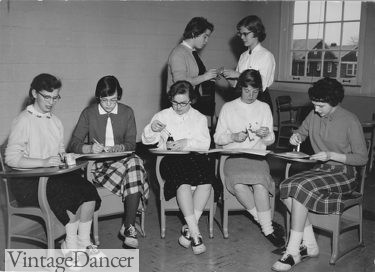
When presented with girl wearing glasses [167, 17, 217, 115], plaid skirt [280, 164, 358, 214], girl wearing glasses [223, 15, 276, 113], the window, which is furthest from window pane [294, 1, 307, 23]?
plaid skirt [280, 164, 358, 214]

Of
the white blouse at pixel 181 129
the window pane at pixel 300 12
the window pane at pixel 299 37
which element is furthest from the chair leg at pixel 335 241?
the window pane at pixel 300 12

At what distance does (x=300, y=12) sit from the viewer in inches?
256

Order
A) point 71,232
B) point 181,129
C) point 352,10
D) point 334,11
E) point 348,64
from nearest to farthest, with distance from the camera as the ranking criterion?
point 71,232
point 181,129
point 352,10
point 348,64
point 334,11

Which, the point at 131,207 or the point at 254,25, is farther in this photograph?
the point at 254,25

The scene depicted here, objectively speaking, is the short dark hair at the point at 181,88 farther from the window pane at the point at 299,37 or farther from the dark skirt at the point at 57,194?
the window pane at the point at 299,37

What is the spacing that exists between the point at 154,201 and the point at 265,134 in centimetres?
137

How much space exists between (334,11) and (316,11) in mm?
305

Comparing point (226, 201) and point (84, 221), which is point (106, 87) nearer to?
point (84, 221)

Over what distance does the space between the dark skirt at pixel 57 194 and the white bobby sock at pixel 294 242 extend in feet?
4.26

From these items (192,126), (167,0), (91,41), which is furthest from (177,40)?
(192,126)

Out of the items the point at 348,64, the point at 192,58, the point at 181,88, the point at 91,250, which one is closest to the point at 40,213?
the point at 91,250

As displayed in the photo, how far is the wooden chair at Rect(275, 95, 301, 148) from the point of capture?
6012 millimetres

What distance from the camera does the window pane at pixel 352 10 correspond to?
5809 mm

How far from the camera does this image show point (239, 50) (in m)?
6.77
